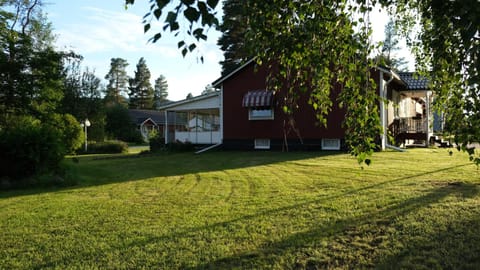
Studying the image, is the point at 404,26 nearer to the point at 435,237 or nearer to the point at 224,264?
the point at 435,237

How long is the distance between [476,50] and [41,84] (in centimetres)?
1068

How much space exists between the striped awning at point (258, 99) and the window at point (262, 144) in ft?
6.96

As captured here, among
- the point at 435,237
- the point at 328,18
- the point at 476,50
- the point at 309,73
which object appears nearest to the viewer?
the point at 476,50

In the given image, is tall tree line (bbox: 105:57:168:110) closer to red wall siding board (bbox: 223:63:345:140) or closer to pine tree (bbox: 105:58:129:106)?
pine tree (bbox: 105:58:129:106)

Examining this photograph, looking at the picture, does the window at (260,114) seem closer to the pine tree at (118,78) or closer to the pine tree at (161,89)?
the pine tree at (118,78)

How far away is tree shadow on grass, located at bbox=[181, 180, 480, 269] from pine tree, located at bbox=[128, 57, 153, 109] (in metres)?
71.8

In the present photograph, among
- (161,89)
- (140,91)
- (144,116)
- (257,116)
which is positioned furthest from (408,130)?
(161,89)

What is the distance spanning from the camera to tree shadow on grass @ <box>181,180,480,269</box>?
12.4 feet

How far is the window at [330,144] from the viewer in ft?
60.1

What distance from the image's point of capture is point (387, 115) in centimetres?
1883

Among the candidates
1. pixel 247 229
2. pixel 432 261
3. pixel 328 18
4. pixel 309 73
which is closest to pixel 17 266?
pixel 247 229

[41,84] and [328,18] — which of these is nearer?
[328,18]

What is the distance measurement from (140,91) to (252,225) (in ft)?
238

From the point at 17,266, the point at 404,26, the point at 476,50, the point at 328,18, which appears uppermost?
the point at 404,26
